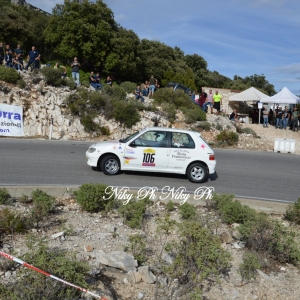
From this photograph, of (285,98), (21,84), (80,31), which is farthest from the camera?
(80,31)

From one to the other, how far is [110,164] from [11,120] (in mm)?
10445

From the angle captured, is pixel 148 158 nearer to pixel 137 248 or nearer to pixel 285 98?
pixel 137 248

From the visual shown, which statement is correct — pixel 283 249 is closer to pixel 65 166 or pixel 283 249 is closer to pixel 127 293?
pixel 127 293

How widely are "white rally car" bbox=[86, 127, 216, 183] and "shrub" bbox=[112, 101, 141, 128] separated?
38.0 ft

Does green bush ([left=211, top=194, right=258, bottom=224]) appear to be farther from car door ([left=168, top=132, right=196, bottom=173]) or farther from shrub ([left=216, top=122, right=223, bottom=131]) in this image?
shrub ([left=216, top=122, right=223, bottom=131])

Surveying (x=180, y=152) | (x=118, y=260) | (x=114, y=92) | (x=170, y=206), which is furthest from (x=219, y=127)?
(x=118, y=260)

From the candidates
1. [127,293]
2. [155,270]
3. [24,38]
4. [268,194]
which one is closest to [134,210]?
[155,270]

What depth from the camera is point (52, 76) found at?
976 inches

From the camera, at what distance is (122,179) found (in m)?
12.0

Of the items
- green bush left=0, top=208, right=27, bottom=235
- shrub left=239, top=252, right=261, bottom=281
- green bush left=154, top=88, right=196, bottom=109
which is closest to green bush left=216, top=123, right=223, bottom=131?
green bush left=154, top=88, right=196, bottom=109

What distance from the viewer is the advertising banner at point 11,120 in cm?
2016

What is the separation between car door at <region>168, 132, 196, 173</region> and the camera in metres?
12.2

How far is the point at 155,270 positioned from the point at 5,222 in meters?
3.00

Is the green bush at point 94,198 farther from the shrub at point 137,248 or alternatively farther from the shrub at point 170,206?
the shrub at point 137,248
